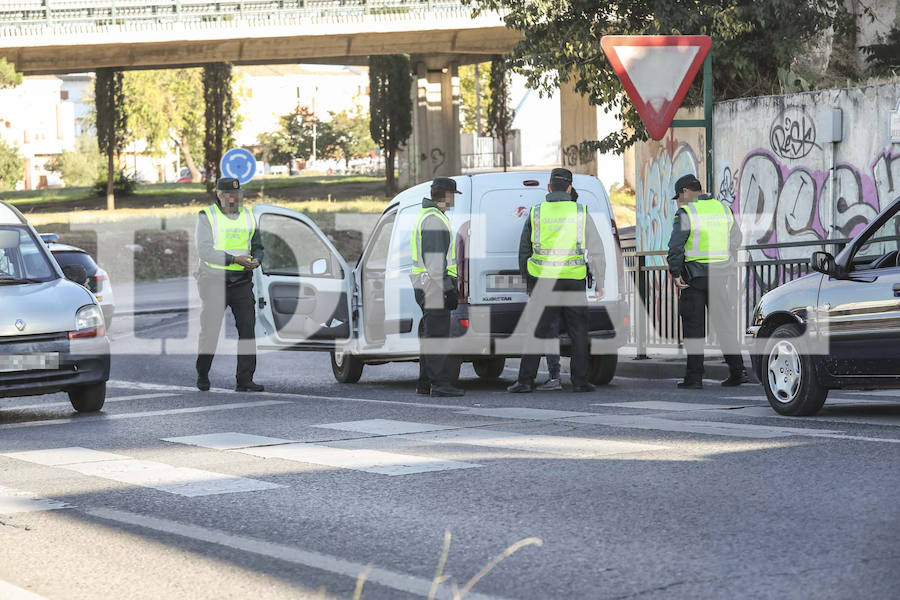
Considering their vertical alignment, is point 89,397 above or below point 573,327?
below

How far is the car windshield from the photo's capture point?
12.4 meters

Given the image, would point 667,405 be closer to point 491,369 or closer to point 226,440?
point 226,440

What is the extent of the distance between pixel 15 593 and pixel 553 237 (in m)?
7.43

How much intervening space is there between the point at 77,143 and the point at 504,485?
119 meters

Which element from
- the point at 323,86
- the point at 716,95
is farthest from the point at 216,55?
the point at 323,86

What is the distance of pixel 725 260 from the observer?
42.8 ft

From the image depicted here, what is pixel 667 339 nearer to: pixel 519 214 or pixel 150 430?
pixel 519 214

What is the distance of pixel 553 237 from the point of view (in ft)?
40.2

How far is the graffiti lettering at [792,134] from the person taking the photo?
54.5 ft

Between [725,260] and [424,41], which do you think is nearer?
[725,260]

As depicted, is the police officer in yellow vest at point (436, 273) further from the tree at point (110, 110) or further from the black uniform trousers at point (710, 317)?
the tree at point (110, 110)

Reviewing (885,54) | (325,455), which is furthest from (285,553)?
(885,54)

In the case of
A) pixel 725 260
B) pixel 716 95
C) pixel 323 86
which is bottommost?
pixel 725 260

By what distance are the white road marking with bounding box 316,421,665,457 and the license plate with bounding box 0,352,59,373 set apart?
2.75m
